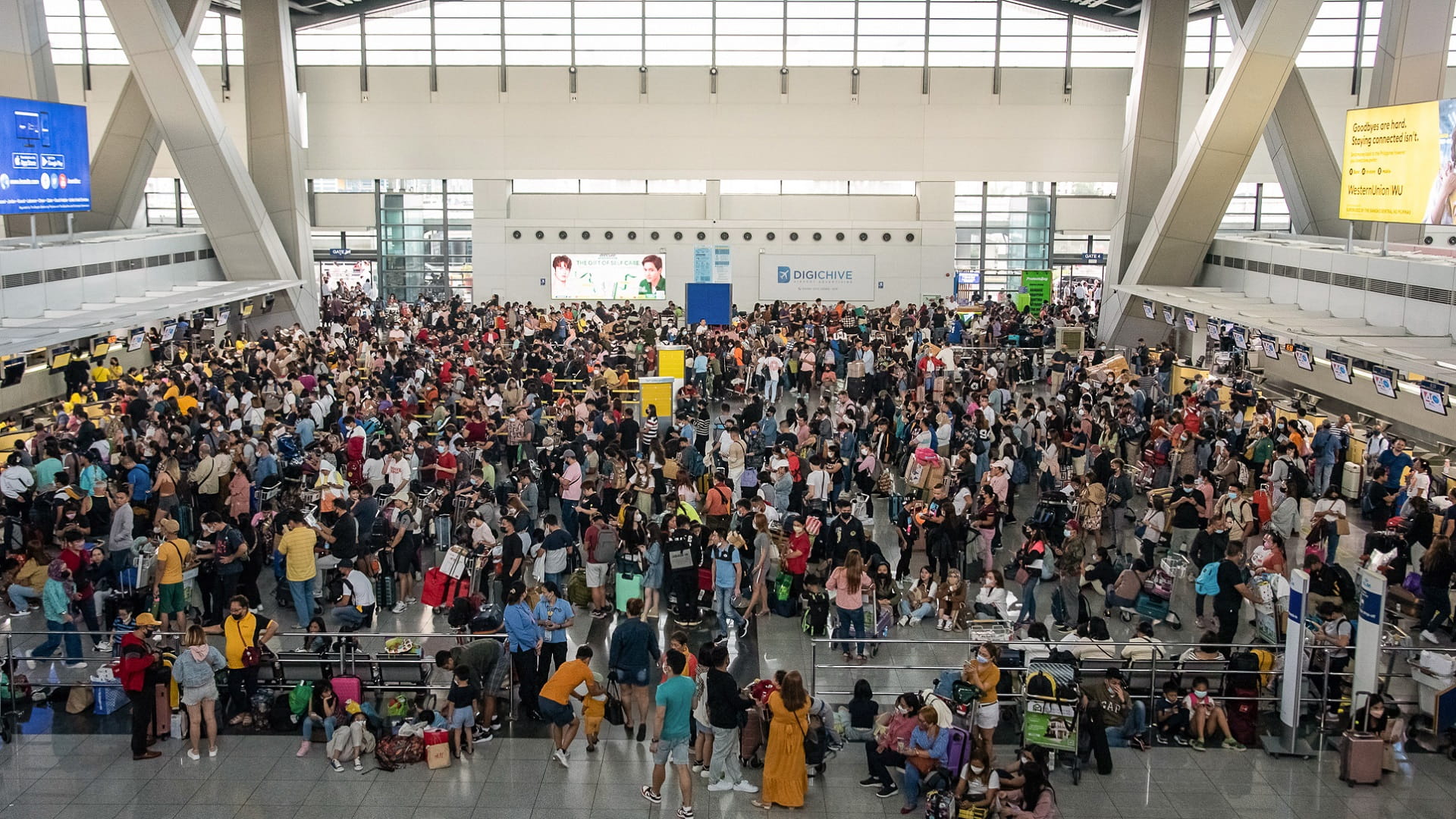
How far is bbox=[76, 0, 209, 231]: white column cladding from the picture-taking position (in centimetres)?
3000

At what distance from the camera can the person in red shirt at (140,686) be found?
9.24 metres

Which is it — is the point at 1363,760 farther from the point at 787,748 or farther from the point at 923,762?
the point at 787,748

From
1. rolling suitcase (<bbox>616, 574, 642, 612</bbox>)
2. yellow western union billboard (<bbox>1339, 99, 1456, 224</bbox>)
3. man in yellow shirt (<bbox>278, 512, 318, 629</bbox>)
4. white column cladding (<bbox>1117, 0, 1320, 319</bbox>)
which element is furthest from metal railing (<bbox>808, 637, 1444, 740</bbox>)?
white column cladding (<bbox>1117, 0, 1320, 319</bbox>)

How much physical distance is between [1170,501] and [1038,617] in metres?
3.02

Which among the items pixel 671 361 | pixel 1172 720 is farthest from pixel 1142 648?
pixel 671 361

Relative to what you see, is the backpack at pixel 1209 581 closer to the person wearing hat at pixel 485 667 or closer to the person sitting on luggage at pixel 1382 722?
the person sitting on luggage at pixel 1382 722

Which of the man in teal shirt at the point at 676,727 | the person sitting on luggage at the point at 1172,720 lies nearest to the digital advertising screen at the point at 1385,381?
the person sitting on luggage at the point at 1172,720

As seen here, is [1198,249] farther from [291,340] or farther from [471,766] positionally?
[471,766]

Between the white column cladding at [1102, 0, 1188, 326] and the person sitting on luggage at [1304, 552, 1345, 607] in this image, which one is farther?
the white column cladding at [1102, 0, 1188, 326]

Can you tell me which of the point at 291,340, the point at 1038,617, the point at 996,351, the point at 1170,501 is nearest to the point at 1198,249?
the point at 996,351

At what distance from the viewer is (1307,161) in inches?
1145

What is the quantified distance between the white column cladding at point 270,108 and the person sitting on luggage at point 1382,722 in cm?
2693

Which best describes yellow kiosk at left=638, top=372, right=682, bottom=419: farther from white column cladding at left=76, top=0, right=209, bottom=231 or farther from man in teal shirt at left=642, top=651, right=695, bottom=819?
white column cladding at left=76, top=0, right=209, bottom=231

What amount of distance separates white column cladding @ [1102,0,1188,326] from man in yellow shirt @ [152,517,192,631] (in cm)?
2372
